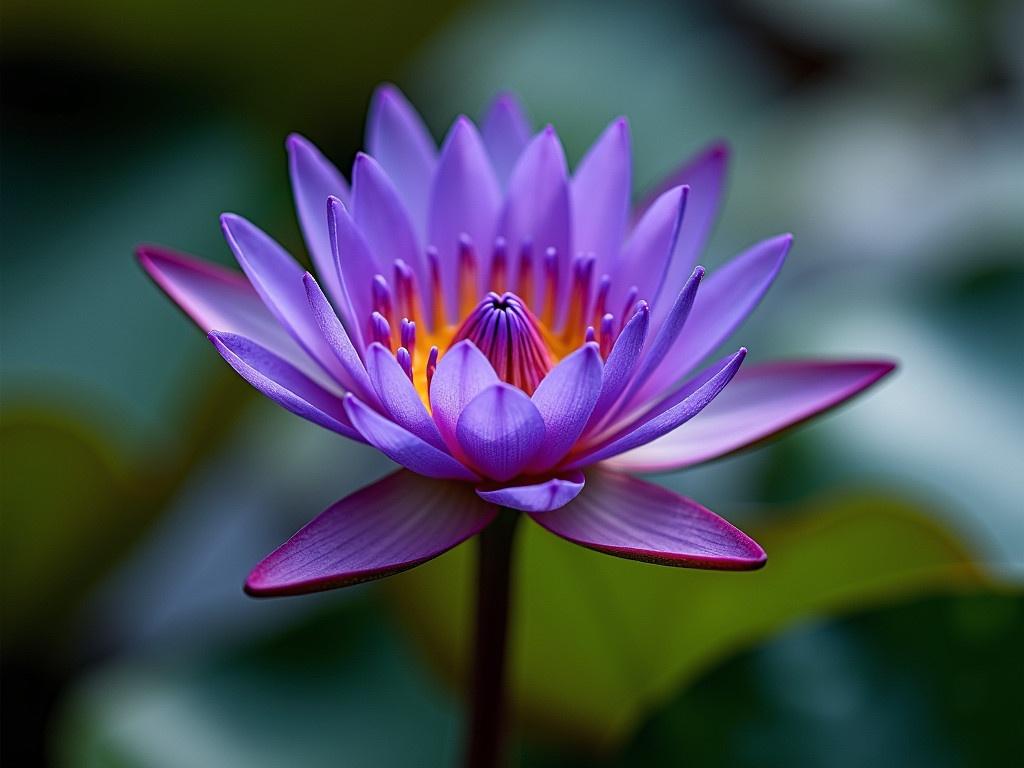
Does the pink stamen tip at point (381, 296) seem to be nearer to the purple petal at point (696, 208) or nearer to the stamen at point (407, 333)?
the stamen at point (407, 333)

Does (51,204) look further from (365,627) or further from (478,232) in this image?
(478,232)

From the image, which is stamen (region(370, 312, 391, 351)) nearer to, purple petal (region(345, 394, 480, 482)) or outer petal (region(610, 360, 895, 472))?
purple petal (region(345, 394, 480, 482))

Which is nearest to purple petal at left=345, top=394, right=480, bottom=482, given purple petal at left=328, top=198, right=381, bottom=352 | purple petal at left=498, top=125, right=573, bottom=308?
purple petal at left=328, top=198, right=381, bottom=352

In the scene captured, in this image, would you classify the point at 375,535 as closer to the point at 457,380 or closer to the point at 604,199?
the point at 457,380

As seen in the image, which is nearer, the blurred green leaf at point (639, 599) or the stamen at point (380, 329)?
the stamen at point (380, 329)

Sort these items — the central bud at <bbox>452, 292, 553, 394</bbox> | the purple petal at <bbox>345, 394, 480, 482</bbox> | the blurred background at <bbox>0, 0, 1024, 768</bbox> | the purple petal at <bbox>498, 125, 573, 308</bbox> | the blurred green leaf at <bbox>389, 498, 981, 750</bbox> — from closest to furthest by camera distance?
the purple petal at <bbox>345, 394, 480, 482</bbox>, the central bud at <bbox>452, 292, 553, 394</bbox>, the purple petal at <bbox>498, 125, 573, 308</bbox>, the blurred background at <bbox>0, 0, 1024, 768</bbox>, the blurred green leaf at <bbox>389, 498, 981, 750</bbox>

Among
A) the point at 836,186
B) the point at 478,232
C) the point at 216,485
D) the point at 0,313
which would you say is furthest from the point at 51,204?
the point at 836,186

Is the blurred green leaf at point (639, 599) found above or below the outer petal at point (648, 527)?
below

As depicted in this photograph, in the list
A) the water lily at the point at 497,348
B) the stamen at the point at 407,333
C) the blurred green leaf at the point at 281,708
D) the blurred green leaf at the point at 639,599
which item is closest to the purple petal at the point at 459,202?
the water lily at the point at 497,348
